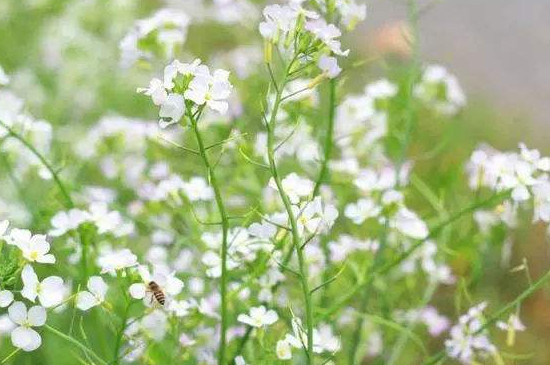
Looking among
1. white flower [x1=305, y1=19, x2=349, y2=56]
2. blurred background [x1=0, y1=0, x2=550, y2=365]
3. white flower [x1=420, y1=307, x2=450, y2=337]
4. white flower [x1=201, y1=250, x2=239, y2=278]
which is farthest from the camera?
blurred background [x1=0, y1=0, x2=550, y2=365]

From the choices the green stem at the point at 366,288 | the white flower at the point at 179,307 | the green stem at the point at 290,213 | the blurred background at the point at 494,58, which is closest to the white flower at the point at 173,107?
the green stem at the point at 290,213

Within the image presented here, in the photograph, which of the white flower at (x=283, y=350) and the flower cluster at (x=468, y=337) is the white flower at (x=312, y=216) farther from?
the flower cluster at (x=468, y=337)

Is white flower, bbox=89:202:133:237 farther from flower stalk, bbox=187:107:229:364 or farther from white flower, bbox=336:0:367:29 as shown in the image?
white flower, bbox=336:0:367:29

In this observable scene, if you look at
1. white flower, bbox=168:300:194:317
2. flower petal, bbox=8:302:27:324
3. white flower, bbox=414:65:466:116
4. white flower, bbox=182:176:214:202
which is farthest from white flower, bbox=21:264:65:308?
white flower, bbox=414:65:466:116

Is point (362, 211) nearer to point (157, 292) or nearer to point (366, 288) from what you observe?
point (366, 288)

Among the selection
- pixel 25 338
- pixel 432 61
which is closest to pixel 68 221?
pixel 25 338

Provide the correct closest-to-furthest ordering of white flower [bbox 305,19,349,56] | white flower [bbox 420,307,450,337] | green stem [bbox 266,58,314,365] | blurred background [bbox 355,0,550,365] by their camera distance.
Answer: green stem [bbox 266,58,314,365] → white flower [bbox 305,19,349,56] → white flower [bbox 420,307,450,337] → blurred background [bbox 355,0,550,365]

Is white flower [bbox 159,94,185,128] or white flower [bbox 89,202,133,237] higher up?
white flower [bbox 159,94,185,128]
